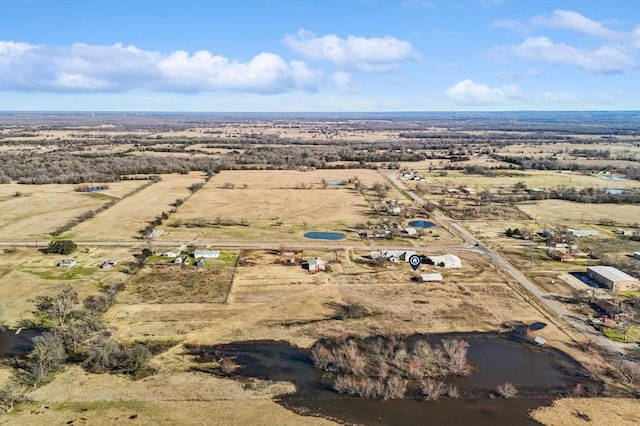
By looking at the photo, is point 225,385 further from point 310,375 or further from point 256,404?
point 310,375

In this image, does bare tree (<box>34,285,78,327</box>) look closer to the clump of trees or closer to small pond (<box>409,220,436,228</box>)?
the clump of trees

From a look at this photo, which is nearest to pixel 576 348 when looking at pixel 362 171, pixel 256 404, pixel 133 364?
pixel 256 404

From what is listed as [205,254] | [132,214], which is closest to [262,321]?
[205,254]

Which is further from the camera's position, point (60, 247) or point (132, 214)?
point (132, 214)

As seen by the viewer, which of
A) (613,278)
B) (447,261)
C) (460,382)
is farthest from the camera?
(447,261)

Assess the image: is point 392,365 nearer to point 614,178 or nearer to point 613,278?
point 613,278

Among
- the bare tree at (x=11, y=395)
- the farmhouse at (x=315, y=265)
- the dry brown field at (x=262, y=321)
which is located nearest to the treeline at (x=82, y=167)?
the dry brown field at (x=262, y=321)
